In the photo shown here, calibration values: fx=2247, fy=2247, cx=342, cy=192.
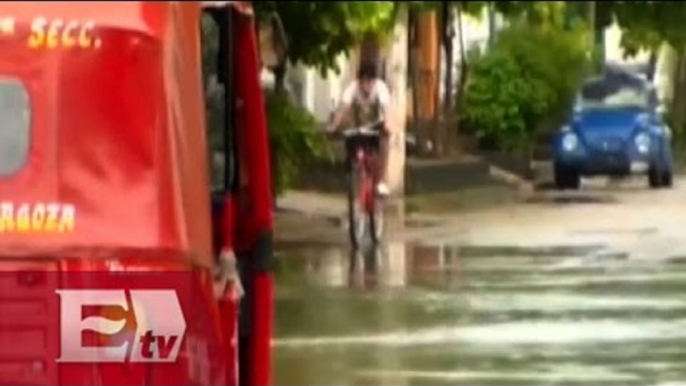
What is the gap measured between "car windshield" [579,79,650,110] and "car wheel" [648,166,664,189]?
57 cm

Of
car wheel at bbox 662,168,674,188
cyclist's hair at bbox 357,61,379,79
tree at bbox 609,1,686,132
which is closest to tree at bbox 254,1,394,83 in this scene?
tree at bbox 609,1,686,132

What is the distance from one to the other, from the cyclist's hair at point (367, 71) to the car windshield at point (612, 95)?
3.90 meters

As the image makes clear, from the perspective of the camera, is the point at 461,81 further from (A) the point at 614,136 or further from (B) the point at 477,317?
(B) the point at 477,317

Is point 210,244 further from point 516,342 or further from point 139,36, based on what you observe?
point 516,342

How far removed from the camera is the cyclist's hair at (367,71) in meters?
13.7

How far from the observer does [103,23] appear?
236 inches

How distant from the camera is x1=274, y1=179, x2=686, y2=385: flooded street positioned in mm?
10914

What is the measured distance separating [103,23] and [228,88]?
115cm

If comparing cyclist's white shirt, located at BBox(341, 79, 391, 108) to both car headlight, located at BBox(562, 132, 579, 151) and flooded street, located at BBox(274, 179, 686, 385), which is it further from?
car headlight, located at BBox(562, 132, 579, 151)

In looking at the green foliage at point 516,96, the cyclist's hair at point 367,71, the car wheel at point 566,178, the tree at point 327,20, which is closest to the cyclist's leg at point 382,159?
the green foliage at point 516,96

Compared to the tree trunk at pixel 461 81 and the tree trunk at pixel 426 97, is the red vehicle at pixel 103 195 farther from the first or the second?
the tree trunk at pixel 426 97

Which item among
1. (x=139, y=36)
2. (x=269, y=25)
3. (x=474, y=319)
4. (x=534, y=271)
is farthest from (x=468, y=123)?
(x=139, y=36)

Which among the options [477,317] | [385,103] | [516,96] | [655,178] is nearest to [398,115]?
[516,96]

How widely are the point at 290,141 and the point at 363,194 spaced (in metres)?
1.36
